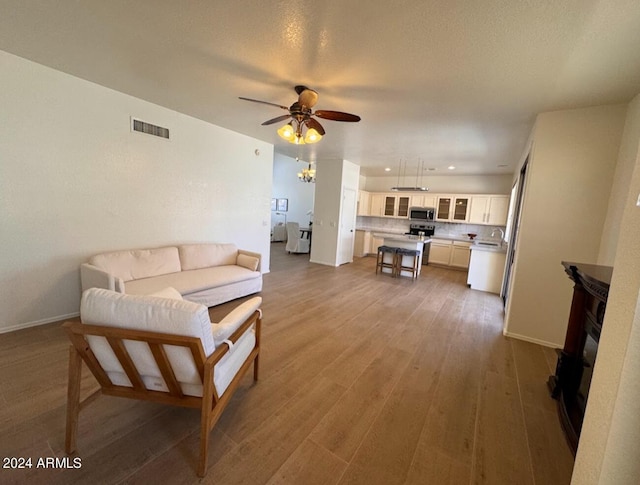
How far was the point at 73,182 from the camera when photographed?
2.92 meters

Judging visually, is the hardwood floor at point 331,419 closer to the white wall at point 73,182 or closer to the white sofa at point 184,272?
the white wall at point 73,182

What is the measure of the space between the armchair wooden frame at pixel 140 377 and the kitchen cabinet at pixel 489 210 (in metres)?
7.48

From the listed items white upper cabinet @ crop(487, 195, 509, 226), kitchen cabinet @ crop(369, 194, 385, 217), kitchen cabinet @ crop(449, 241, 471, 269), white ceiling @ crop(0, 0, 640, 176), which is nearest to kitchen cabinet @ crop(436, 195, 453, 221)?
kitchen cabinet @ crop(449, 241, 471, 269)

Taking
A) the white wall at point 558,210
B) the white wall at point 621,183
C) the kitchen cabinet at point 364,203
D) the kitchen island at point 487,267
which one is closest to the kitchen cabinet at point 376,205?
the kitchen cabinet at point 364,203

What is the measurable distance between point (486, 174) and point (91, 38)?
8234mm

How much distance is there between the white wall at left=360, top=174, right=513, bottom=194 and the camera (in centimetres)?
707

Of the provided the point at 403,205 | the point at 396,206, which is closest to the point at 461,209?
the point at 403,205

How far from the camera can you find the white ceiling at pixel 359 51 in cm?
162

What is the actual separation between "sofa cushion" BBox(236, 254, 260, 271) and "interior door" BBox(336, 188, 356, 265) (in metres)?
2.85

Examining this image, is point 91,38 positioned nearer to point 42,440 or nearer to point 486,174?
point 42,440

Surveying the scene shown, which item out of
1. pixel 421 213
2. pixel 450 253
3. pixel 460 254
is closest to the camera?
pixel 460 254

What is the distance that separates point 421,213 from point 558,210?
4951 millimetres

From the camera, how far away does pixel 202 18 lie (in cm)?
180

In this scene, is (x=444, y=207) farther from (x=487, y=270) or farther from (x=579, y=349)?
(x=579, y=349)
